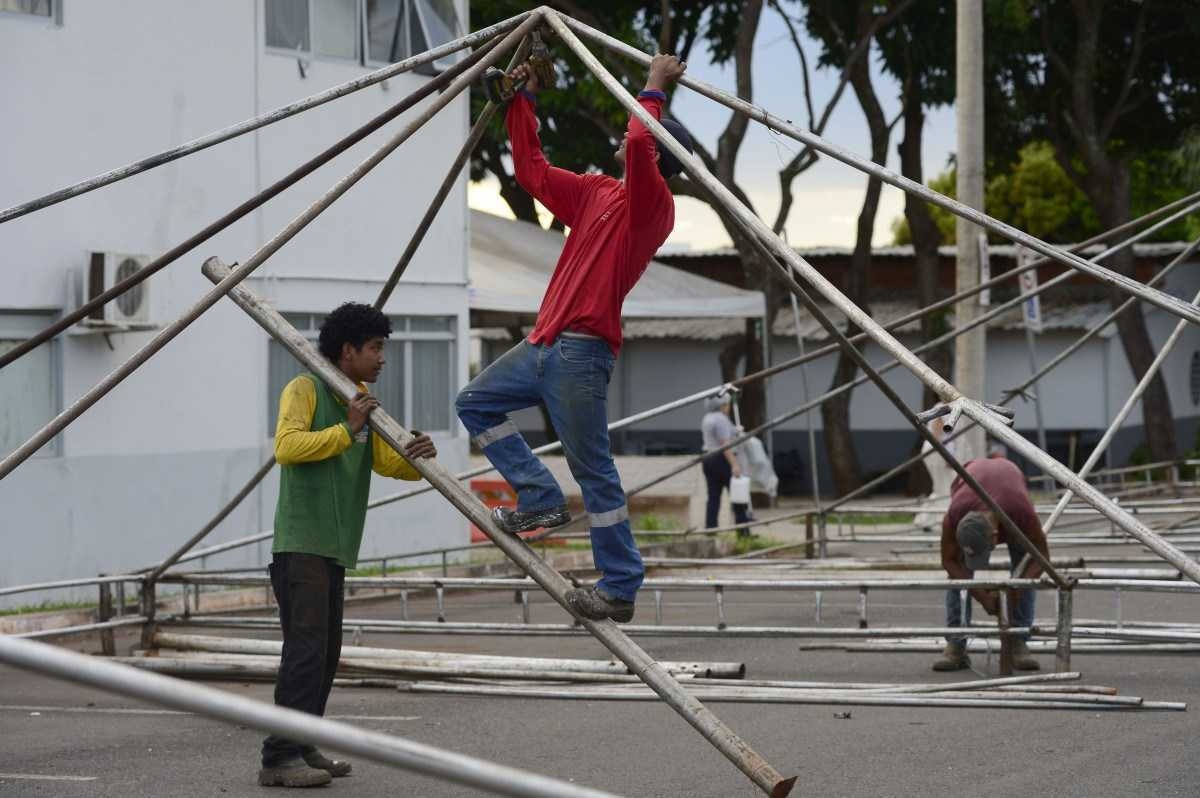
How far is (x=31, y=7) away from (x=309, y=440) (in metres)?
9.03

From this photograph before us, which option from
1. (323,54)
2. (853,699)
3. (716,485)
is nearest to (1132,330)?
(716,485)

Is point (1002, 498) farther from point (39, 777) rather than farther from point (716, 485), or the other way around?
point (716, 485)

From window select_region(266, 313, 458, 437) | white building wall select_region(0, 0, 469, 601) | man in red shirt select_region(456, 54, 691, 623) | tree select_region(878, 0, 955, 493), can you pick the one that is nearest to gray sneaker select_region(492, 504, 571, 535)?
man in red shirt select_region(456, 54, 691, 623)

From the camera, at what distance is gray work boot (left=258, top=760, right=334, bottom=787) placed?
7.73m

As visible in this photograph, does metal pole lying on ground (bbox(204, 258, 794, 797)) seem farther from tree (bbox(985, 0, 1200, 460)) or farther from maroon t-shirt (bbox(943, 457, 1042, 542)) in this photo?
tree (bbox(985, 0, 1200, 460))

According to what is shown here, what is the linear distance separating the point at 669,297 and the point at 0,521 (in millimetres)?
9548

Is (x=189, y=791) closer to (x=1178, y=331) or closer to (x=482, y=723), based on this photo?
(x=482, y=723)

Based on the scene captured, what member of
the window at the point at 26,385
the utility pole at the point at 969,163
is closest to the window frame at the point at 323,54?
the window at the point at 26,385

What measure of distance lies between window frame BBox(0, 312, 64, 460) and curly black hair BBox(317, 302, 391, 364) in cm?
809

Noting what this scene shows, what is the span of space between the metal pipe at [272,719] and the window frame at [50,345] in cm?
1187

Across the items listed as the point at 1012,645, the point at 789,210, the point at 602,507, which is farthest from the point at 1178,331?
the point at 789,210

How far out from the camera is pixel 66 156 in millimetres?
15531

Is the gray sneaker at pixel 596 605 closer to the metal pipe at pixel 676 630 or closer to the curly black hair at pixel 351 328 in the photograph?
the curly black hair at pixel 351 328

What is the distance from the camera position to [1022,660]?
11.1m
